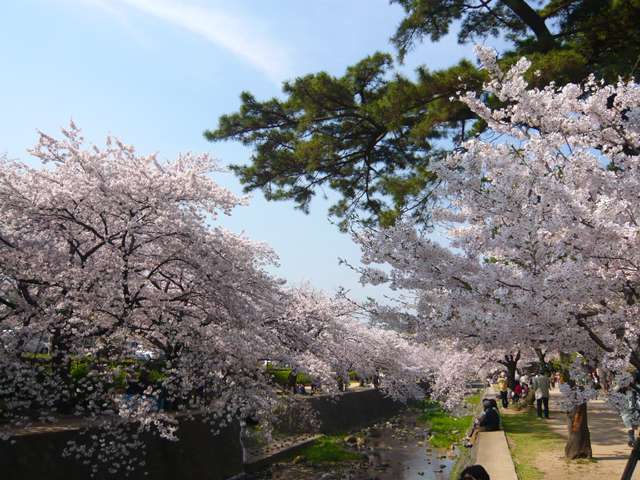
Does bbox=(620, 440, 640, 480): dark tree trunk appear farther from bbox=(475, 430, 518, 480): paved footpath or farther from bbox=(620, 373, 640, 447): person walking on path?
bbox=(475, 430, 518, 480): paved footpath

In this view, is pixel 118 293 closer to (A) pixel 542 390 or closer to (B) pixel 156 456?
(B) pixel 156 456

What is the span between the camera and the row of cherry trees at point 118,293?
25.3 ft

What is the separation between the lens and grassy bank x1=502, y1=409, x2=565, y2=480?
1039 cm

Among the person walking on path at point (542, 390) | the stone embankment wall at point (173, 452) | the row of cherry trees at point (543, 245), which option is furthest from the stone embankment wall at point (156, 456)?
the person walking on path at point (542, 390)

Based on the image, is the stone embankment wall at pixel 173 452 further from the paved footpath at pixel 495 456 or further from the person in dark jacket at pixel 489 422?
the person in dark jacket at pixel 489 422

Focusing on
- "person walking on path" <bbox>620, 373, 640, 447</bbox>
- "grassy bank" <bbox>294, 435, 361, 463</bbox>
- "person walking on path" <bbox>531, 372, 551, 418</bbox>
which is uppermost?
"person walking on path" <bbox>620, 373, 640, 447</bbox>

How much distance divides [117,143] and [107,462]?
5.26 m

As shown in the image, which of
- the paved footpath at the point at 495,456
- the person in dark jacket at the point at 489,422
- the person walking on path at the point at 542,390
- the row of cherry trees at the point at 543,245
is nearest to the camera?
the row of cherry trees at the point at 543,245

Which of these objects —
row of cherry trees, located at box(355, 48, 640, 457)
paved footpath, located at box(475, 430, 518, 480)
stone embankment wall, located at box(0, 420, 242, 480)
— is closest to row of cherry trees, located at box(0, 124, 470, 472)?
stone embankment wall, located at box(0, 420, 242, 480)

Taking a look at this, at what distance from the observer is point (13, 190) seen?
25.0 ft

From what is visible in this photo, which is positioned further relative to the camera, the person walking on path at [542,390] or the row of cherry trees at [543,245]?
the person walking on path at [542,390]

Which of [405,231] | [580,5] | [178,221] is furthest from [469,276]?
[580,5]

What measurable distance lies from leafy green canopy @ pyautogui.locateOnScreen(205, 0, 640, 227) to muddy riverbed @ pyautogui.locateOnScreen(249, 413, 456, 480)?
276 inches

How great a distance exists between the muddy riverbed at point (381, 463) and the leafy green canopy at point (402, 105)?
7.00 m
